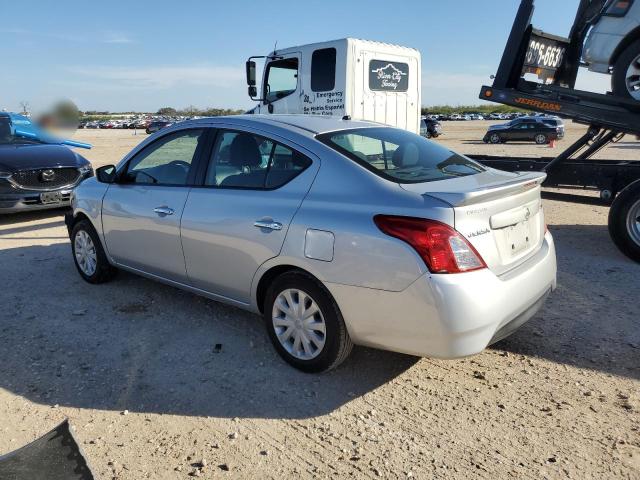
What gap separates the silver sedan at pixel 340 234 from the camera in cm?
282

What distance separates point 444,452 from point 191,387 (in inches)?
62.2

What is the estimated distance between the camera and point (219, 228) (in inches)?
146

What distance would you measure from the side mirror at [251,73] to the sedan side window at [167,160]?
18.9 ft

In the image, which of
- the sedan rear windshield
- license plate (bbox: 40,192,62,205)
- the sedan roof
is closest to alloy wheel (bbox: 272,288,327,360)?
the sedan rear windshield

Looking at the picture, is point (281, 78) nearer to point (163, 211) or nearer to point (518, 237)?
point (163, 211)

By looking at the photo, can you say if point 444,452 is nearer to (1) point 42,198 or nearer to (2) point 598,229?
(2) point 598,229

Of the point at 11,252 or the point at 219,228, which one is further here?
the point at 11,252

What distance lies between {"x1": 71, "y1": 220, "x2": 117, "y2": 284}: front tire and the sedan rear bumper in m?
2.88

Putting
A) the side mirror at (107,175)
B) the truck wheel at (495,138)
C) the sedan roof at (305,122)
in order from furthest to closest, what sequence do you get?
the truck wheel at (495,138)
the side mirror at (107,175)
the sedan roof at (305,122)

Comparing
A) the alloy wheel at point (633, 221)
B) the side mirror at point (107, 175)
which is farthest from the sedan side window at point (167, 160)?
the alloy wheel at point (633, 221)

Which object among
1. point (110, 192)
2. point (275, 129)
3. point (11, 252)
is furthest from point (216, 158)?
point (11, 252)

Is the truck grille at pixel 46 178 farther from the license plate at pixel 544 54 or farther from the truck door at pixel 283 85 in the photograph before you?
the license plate at pixel 544 54

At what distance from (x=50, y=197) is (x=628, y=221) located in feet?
26.0

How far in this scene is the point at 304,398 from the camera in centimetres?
319
